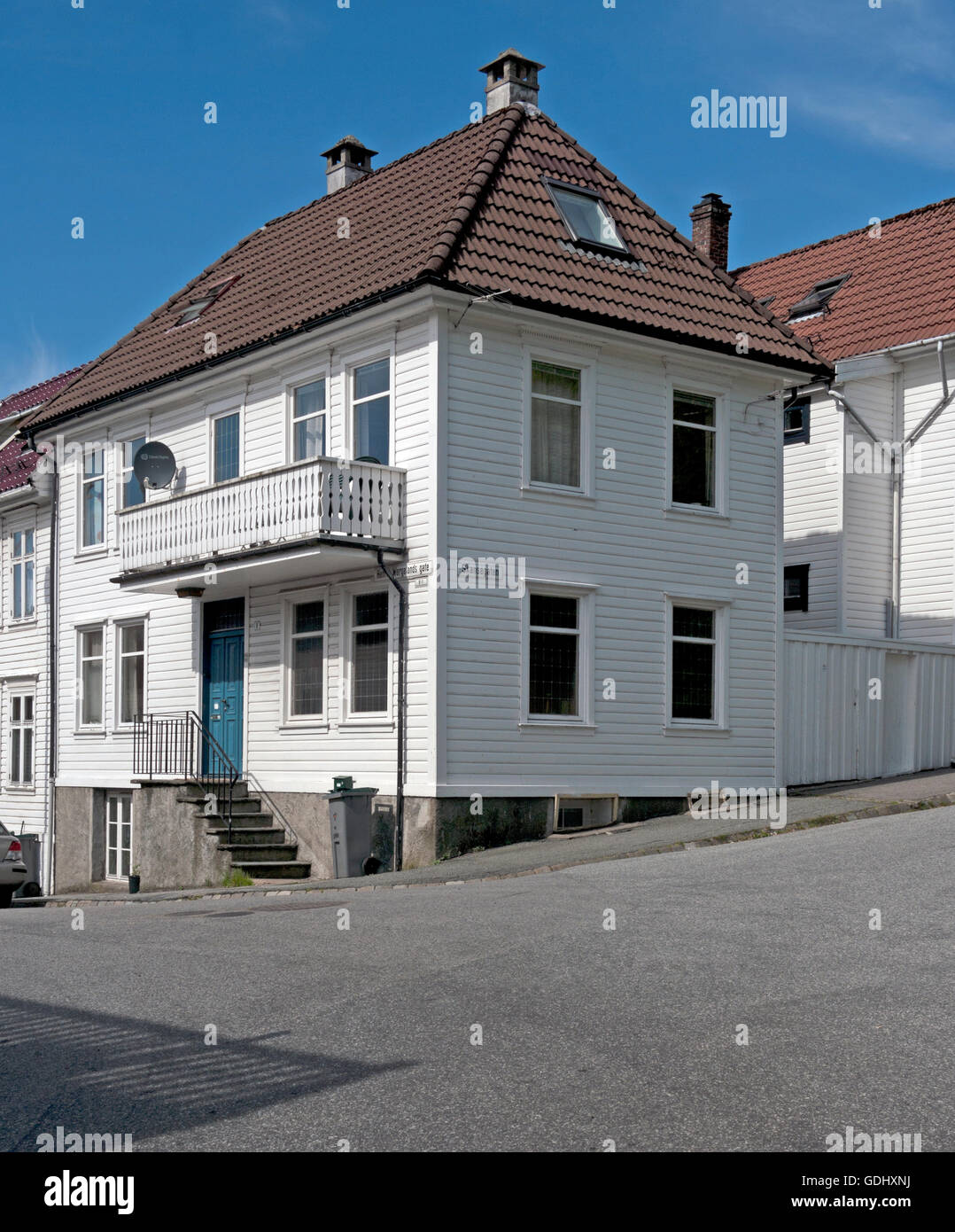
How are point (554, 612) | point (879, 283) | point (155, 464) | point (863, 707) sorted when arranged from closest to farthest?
point (554, 612)
point (863, 707)
point (155, 464)
point (879, 283)

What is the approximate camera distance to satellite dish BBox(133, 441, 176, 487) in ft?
78.2

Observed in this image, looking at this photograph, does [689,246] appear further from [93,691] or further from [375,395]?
[93,691]

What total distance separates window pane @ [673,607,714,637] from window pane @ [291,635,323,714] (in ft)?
16.4

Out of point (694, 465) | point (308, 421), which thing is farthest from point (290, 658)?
point (694, 465)

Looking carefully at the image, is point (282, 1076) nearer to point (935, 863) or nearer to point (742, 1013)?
point (742, 1013)

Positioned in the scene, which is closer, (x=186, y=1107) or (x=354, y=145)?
(x=186, y=1107)

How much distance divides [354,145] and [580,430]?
919 centimetres

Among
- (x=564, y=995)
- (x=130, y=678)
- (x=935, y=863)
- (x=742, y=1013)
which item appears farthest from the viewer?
(x=130, y=678)

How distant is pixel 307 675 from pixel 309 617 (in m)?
0.81

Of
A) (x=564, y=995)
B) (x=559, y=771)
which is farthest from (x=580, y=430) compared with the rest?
(x=564, y=995)

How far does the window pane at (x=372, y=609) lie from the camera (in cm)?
2006

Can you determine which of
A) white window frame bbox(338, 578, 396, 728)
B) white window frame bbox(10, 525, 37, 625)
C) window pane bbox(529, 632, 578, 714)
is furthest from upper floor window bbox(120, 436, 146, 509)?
window pane bbox(529, 632, 578, 714)

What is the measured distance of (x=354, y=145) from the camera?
27062mm

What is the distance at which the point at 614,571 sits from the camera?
20859 millimetres
